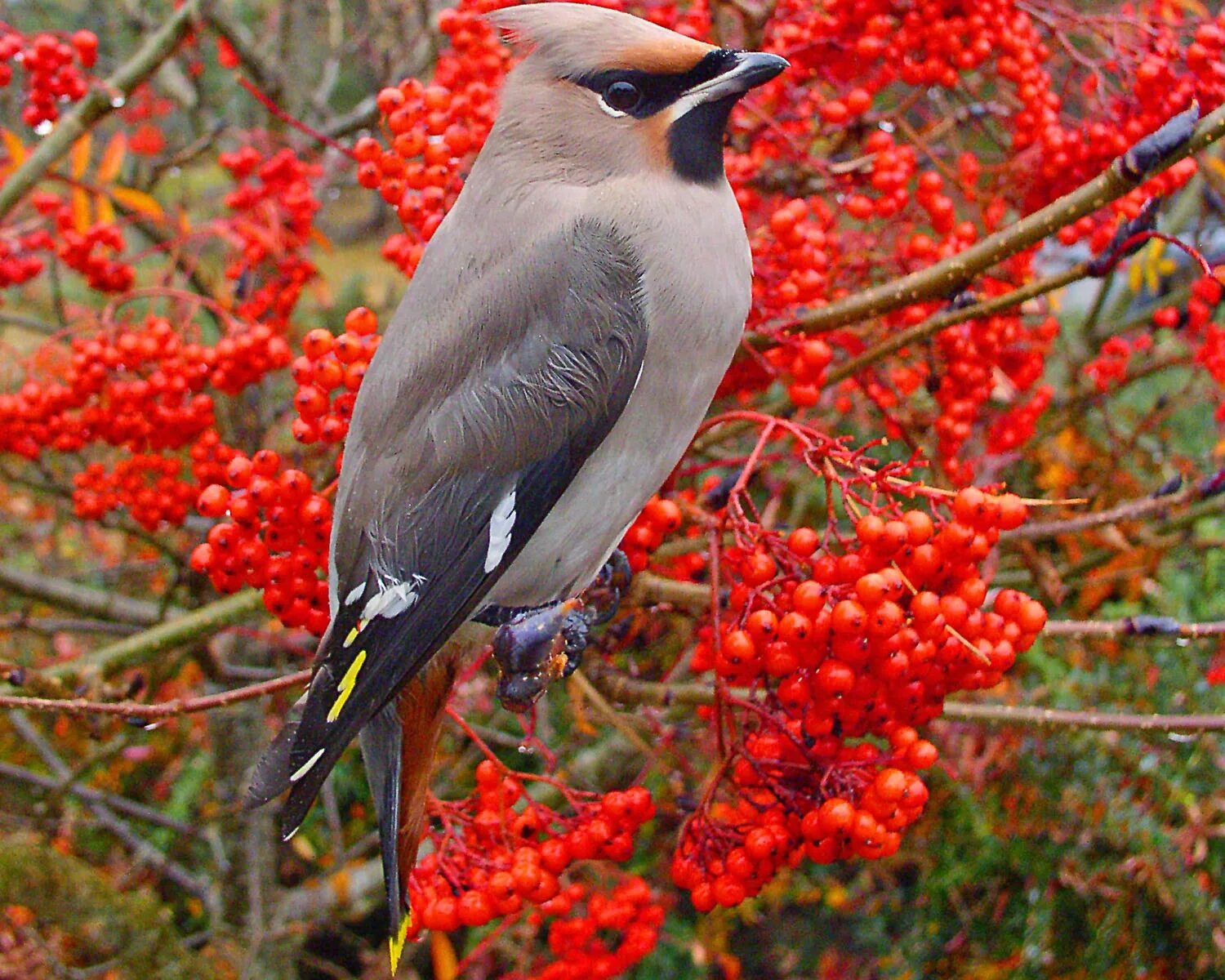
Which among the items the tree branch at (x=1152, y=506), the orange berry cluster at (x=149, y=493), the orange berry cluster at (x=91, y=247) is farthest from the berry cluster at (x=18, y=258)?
the tree branch at (x=1152, y=506)

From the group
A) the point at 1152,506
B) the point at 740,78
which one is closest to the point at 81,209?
the point at 740,78

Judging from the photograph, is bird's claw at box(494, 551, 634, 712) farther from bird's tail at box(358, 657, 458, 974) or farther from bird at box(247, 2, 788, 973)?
bird's tail at box(358, 657, 458, 974)

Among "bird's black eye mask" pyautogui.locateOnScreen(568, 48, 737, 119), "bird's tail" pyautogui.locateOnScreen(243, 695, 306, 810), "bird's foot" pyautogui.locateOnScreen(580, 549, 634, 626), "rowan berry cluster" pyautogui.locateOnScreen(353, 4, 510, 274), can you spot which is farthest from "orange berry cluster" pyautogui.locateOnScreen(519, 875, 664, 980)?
"bird's black eye mask" pyautogui.locateOnScreen(568, 48, 737, 119)

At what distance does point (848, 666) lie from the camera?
4.22ft

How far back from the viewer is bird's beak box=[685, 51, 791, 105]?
1.35m

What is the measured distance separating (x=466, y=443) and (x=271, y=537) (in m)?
0.27

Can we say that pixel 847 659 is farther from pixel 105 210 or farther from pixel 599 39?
pixel 105 210

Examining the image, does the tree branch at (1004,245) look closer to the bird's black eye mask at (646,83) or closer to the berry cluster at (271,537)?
the bird's black eye mask at (646,83)

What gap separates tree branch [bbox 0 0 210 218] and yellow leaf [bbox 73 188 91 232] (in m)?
0.11

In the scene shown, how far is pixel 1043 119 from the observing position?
1.95 meters

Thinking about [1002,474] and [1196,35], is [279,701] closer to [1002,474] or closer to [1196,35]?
[1002,474]

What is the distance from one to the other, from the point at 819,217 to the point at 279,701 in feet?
5.91

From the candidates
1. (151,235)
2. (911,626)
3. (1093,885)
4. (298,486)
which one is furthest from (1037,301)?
(151,235)

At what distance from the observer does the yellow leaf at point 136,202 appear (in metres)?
2.69
